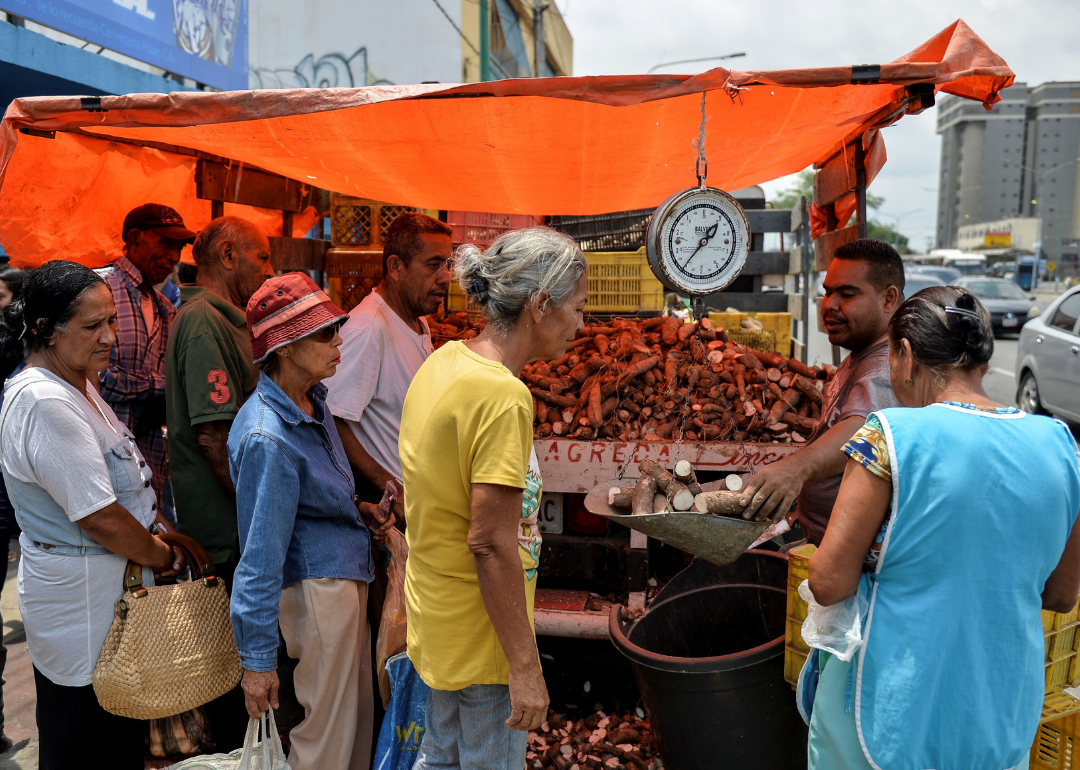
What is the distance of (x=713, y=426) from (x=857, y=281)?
3.97 ft

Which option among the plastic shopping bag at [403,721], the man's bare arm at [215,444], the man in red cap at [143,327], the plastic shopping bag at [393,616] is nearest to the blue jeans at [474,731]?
the plastic shopping bag at [403,721]

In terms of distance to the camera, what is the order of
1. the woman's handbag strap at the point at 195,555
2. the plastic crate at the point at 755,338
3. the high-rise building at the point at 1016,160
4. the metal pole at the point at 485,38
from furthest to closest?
1. the high-rise building at the point at 1016,160
2. the metal pole at the point at 485,38
3. the plastic crate at the point at 755,338
4. the woman's handbag strap at the point at 195,555

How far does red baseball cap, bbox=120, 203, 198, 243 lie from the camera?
12.2 feet

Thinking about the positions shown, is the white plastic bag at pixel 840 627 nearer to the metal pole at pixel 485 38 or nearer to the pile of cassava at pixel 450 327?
the pile of cassava at pixel 450 327

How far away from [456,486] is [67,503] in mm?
1420

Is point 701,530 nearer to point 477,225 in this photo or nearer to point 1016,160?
point 477,225

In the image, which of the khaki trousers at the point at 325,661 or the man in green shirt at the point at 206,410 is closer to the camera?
the khaki trousers at the point at 325,661

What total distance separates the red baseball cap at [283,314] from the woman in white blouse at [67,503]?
1.99 ft

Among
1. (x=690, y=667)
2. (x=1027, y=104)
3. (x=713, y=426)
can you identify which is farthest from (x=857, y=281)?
(x=1027, y=104)

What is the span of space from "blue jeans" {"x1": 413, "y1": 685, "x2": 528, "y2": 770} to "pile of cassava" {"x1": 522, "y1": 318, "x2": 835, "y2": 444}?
195cm

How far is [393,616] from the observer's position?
2.65 m

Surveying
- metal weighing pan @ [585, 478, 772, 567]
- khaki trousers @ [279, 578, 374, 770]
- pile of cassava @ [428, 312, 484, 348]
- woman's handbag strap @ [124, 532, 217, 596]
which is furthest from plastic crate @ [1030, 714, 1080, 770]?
pile of cassava @ [428, 312, 484, 348]

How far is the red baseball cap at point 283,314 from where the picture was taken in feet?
7.86

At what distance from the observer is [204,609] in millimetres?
2660
